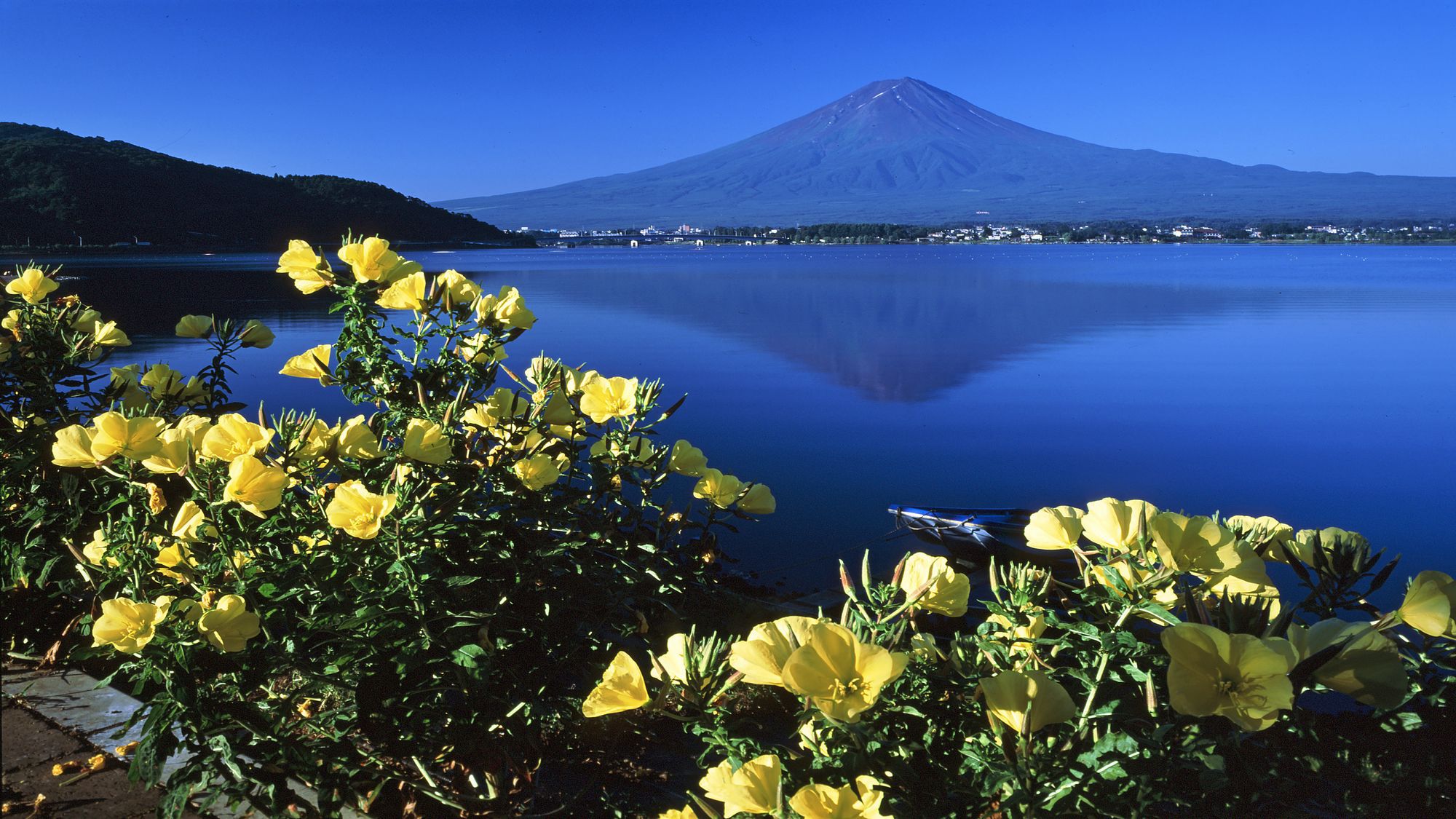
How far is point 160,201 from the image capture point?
32156 mm

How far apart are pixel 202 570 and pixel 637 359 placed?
31.8 feet

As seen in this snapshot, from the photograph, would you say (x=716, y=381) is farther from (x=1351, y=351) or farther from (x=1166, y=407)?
(x=1351, y=351)

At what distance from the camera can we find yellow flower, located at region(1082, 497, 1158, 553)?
1.05 meters

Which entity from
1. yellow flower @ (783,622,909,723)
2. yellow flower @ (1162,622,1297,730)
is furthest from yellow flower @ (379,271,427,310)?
yellow flower @ (1162,622,1297,730)

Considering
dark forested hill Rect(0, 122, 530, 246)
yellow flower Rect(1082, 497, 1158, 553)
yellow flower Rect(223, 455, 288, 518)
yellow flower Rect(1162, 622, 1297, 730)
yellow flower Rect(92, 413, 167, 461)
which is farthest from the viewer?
dark forested hill Rect(0, 122, 530, 246)

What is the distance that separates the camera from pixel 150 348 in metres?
10.0

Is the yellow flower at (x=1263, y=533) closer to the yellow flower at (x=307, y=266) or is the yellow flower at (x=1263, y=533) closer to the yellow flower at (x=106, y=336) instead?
the yellow flower at (x=307, y=266)

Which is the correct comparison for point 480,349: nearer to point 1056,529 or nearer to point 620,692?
point 620,692

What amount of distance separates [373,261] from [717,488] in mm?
849

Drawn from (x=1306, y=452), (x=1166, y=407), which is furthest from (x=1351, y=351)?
(x=1306, y=452)

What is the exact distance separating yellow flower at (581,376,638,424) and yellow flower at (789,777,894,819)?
3.20 feet

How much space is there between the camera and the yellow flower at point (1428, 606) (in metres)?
0.97

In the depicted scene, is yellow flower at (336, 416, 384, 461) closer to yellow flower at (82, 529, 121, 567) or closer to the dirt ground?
yellow flower at (82, 529, 121, 567)

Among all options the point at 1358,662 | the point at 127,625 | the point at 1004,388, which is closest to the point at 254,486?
the point at 127,625
